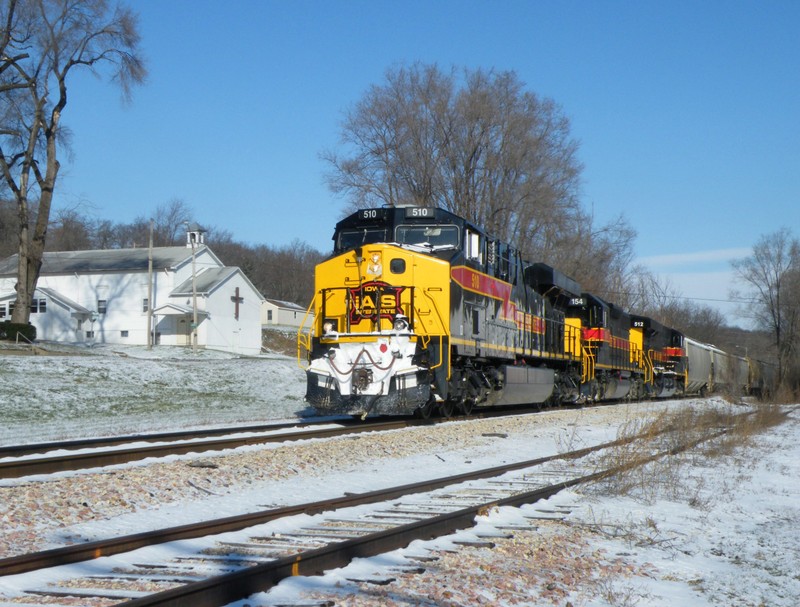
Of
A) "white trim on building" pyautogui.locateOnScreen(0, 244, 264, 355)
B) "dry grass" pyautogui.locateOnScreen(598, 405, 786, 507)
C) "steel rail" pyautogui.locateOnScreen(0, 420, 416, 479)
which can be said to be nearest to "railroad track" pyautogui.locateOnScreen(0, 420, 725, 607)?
"dry grass" pyautogui.locateOnScreen(598, 405, 786, 507)

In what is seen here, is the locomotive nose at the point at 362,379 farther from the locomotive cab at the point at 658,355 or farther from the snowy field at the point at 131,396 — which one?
the locomotive cab at the point at 658,355

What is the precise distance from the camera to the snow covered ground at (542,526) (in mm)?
5148

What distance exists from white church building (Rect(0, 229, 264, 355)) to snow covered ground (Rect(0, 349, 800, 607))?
34.1 metres

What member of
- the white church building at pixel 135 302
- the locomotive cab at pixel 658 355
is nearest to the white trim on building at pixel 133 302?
the white church building at pixel 135 302

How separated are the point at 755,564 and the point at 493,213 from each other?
97.5 ft

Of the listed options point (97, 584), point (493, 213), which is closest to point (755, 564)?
point (97, 584)

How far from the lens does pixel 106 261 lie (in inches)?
2196

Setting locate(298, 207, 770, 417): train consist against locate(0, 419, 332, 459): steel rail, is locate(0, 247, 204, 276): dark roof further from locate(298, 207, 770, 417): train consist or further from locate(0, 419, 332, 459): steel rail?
locate(0, 419, 332, 459): steel rail

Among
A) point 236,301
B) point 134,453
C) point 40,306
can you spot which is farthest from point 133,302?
point 134,453

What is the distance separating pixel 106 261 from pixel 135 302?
16.4ft

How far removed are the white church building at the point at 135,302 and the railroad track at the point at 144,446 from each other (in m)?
36.7

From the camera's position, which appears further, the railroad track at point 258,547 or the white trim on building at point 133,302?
the white trim on building at point 133,302

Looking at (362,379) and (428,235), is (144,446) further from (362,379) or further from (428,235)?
(428,235)

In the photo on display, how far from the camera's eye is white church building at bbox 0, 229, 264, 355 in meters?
51.8
